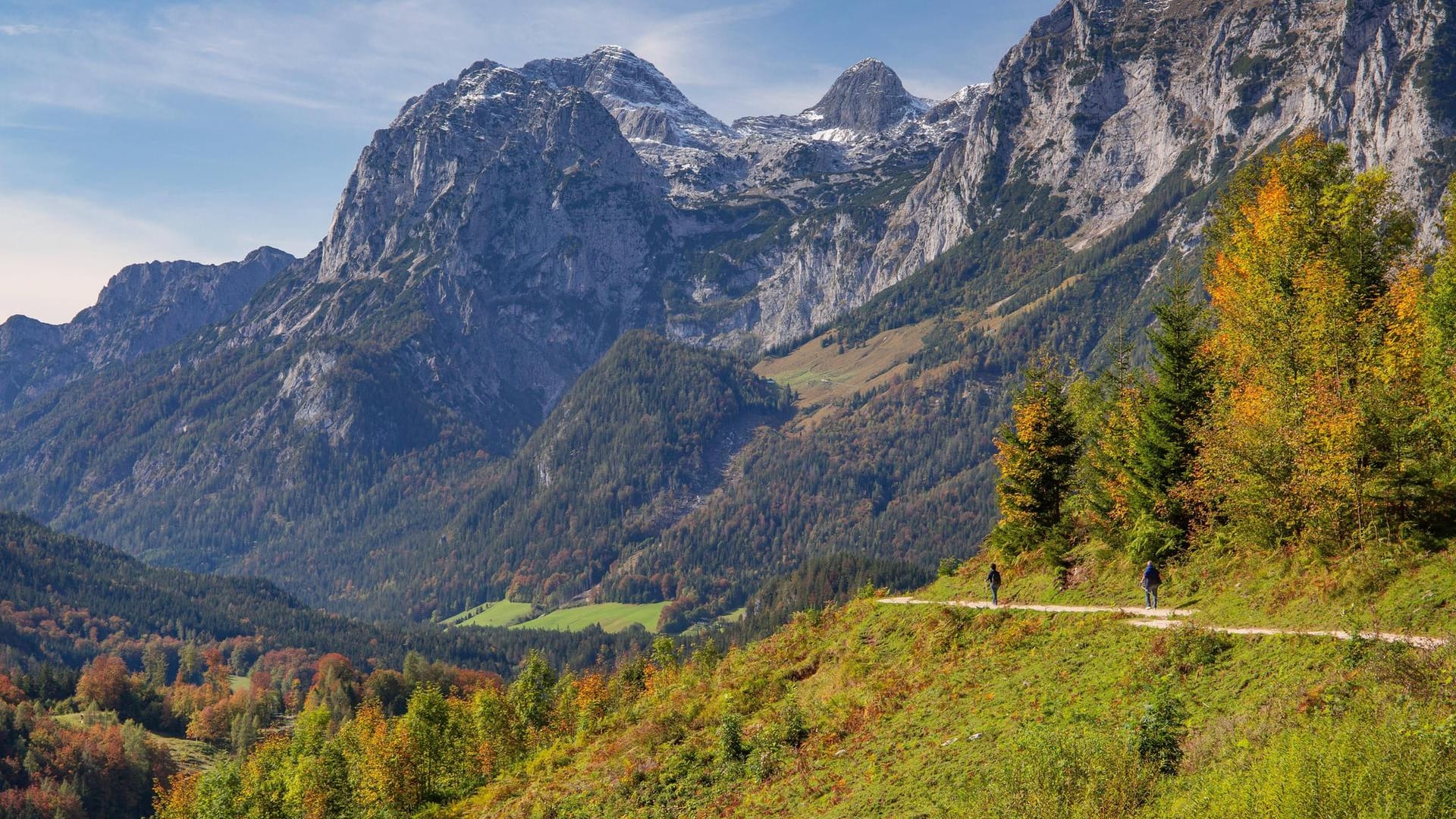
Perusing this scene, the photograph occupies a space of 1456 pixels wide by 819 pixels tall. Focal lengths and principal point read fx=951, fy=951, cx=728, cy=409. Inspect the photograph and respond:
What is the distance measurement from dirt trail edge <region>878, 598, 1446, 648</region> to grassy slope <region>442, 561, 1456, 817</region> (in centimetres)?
76

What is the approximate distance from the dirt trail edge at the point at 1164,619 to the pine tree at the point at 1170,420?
6.19 m

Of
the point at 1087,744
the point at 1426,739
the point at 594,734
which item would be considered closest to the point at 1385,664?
the point at 1426,739

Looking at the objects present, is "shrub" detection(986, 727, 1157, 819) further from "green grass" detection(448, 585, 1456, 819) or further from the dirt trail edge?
the dirt trail edge

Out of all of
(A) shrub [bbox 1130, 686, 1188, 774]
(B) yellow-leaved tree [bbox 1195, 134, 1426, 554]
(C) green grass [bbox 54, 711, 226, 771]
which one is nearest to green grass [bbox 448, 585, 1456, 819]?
(A) shrub [bbox 1130, 686, 1188, 774]

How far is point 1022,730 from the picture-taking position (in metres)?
30.5

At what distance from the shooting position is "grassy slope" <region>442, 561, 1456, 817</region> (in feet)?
70.7

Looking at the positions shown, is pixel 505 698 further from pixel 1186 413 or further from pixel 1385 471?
pixel 1385 471

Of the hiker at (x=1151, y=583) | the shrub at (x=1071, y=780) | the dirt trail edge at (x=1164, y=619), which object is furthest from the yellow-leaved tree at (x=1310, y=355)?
the shrub at (x=1071, y=780)

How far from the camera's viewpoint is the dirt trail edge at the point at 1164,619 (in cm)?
2755

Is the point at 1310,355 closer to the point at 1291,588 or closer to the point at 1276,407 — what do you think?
the point at 1276,407

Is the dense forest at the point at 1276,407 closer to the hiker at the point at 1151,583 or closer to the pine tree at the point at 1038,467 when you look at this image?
the pine tree at the point at 1038,467

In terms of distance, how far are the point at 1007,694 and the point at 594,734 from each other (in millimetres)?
28518

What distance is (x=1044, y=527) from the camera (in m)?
52.1

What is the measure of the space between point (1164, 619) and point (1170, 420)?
12.2 m
